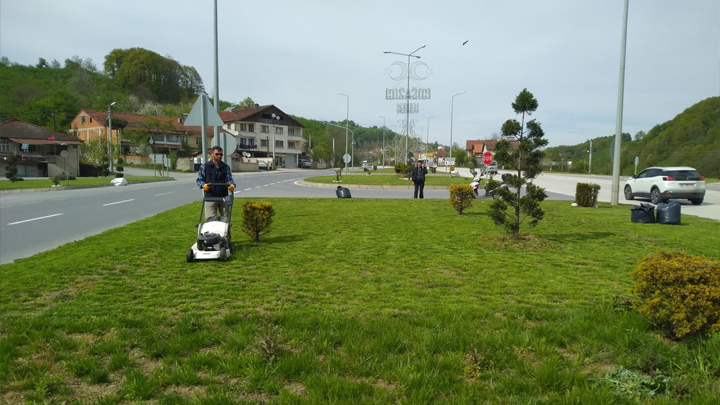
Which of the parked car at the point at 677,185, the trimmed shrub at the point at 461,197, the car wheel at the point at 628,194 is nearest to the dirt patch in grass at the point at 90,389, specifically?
the trimmed shrub at the point at 461,197

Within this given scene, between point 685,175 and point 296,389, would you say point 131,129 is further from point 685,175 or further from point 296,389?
point 296,389

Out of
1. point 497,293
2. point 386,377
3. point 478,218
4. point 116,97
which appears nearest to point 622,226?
point 478,218

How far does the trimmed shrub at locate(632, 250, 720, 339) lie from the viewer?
332 cm

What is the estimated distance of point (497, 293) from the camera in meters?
5.03

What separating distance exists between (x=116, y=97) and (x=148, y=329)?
357 feet

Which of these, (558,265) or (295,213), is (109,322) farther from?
(295,213)

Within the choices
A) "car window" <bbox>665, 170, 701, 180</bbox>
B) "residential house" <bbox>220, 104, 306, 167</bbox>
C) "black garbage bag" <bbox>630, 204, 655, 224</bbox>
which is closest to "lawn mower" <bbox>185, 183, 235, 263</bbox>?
"black garbage bag" <bbox>630, 204, 655, 224</bbox>

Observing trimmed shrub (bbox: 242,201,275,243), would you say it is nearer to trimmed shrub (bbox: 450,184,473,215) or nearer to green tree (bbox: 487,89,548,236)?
green tree (bbox: 487,89,548,236)

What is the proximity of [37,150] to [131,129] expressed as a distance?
18062 mm

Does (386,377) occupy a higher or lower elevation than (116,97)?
lower

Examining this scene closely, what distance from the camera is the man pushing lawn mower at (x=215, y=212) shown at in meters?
6.74

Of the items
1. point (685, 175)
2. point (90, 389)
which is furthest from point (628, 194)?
point (90, 389)

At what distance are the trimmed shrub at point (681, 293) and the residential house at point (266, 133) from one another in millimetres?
80537

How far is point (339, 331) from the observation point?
374 cm
